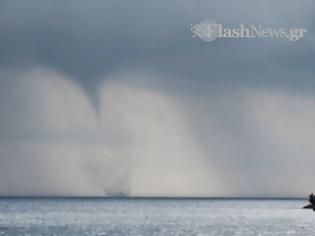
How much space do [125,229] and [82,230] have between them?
6515 millimetres

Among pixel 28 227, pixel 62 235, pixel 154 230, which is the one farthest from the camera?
pixel 28 227

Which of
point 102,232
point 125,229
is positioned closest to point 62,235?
point 102,232

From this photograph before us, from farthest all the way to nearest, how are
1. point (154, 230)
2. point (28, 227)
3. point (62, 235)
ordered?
point (28, 227) → point (154, 230) → point (62, 235)

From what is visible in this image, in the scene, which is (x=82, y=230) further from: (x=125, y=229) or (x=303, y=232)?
(x=303, y=232)

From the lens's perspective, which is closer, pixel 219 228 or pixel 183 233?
pixel 183 233

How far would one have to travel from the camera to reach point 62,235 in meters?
132

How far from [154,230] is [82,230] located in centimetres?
999

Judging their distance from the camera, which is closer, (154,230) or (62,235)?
(62,235)

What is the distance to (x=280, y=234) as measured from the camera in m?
133

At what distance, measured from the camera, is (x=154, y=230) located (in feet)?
472

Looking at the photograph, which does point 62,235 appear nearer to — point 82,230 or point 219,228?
point 82,230

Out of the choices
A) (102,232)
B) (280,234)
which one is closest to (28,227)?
(102,232)

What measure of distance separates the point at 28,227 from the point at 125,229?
1529 cm

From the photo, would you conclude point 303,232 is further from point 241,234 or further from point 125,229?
point 125,229
